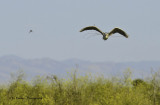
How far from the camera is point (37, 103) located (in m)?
46.1

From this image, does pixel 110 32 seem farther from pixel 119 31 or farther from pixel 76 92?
pixel 76 92

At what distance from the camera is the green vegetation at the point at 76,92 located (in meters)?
36.2

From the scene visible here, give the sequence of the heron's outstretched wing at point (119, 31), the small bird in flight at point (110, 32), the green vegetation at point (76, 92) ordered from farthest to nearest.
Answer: the green vegetation at point (76, 92) → the heron's outstretched wing at point (119, 31) → the small bird in flight at point (110, 32)

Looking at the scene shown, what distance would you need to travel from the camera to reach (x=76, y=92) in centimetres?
3506

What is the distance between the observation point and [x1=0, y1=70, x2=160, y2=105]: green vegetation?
119ft

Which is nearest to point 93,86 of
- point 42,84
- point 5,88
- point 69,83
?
point 42,84

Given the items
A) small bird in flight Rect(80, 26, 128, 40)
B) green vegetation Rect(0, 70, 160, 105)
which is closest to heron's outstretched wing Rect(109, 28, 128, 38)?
small bird in flight Rect(80, 26, 128, 40)

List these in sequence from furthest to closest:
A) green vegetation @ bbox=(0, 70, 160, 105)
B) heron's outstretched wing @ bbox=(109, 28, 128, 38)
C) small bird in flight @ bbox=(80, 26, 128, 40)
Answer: green vegetation @ bbox=(0, 70, 160, 105), heron's outstretched wing @ bbox=(109, 28, 128, 38), small bird in flight @ bbox=(80, 26, 128, 40)

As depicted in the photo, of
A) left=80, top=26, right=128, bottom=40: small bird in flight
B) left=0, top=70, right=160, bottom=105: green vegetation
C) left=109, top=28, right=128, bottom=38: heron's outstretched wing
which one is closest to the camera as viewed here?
left=80, top=26, right=128, bottom=40: small bird in flight

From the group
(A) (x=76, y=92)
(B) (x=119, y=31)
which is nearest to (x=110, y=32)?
(B) (x=119, y=31)

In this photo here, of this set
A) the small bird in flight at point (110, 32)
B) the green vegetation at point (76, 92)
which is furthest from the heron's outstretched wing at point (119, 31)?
the green vegetation at point (76, 92)

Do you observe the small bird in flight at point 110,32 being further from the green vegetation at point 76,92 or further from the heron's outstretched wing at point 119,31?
the green vegetation at point 76,92

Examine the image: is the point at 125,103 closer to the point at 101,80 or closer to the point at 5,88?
the point at 101,80

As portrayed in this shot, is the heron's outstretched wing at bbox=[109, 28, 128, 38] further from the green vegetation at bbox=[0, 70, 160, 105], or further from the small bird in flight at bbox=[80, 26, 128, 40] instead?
the green vegetation at bbox=[0, 70, 160, 105]
